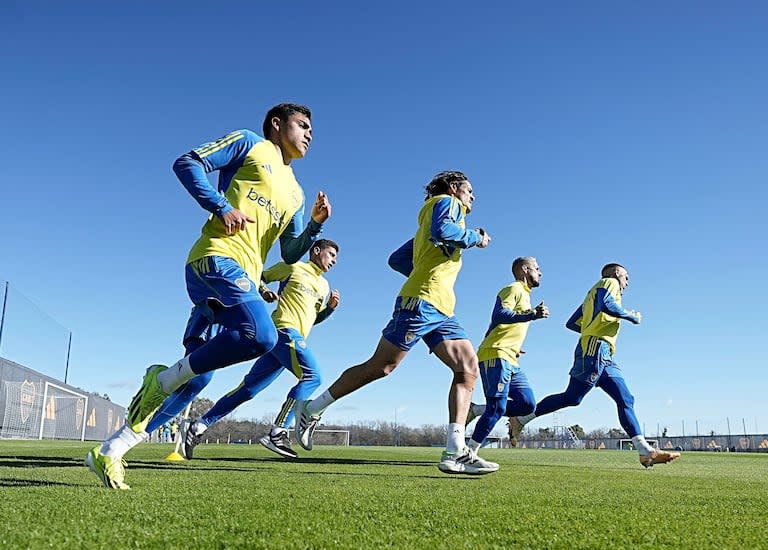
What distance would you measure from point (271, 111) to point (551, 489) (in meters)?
3.22

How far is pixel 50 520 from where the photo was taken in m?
2.25

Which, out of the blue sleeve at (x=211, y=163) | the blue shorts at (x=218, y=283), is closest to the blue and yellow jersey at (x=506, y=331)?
the blue sleeve at (x=211, y=163)

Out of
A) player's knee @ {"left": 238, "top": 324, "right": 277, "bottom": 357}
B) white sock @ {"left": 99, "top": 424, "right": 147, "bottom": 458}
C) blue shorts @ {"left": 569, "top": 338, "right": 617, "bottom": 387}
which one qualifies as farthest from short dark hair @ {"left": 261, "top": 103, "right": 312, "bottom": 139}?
blue shorts @ {"left": 569, "top": 338, "right": 617, "bottom": 387}

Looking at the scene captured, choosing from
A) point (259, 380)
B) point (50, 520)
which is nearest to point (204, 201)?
point (50, 520)

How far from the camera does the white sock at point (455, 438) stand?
5359 mm

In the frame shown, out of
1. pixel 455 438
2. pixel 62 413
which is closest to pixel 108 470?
pixel 455 438

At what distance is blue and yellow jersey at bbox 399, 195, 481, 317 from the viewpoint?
17.4ft

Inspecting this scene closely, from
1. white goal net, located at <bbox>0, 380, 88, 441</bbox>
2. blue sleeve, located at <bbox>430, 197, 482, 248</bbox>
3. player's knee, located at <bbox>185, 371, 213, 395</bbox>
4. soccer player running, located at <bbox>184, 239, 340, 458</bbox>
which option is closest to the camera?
player's knee, located at <bbox>185, 371, 213, 395</bbox>

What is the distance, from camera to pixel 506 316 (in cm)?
717

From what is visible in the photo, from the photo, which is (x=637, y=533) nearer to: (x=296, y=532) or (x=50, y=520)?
(x=296, y=532)

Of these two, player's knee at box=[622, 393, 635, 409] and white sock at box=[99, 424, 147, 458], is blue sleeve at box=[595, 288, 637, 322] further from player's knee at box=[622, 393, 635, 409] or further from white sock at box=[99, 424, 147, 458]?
white sock at box=[99, 424, 147, 458]

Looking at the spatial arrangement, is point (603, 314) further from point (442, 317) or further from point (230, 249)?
point (230, 249)

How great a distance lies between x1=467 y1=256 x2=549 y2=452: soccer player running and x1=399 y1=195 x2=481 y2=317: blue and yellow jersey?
175 centimetres

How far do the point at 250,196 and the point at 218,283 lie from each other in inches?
27.6
